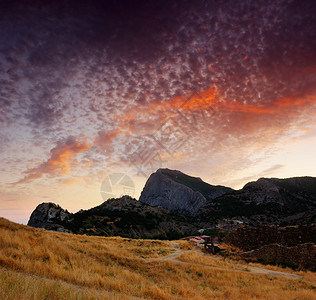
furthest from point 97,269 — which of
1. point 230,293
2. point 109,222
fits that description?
point 109,222

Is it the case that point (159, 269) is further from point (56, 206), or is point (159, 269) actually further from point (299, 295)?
point (56, 206)

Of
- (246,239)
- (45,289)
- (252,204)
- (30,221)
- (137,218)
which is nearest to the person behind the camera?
(45,289)

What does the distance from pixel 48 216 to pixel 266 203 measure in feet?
289

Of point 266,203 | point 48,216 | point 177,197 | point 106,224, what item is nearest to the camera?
point 48,216

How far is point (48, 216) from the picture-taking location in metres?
57.8

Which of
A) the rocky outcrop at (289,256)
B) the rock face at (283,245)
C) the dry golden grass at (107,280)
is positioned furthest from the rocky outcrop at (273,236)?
the dry golden grass at (107,280)

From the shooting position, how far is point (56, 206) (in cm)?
6341

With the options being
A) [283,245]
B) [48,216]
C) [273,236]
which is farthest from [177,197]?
[283,245]

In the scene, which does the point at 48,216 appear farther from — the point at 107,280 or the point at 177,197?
the point at 177,197

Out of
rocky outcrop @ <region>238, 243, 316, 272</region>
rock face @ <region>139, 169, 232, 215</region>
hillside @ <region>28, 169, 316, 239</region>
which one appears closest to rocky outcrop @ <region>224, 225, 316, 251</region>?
rocky outcrop @ <region>238, 243, 316, 272</region>

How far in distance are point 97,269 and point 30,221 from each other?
198 feet

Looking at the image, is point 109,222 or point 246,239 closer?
point 246,239

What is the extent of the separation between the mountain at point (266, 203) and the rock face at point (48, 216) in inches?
2502

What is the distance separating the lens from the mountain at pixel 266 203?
267 feet
